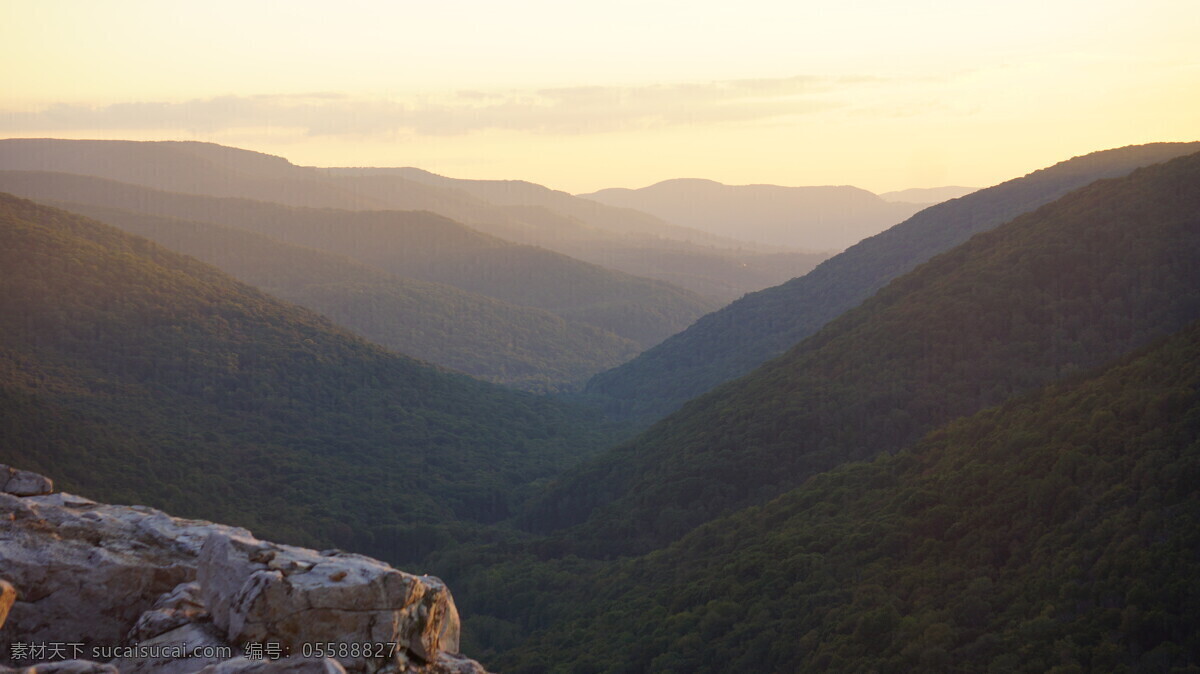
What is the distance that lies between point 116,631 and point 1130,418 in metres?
39.4

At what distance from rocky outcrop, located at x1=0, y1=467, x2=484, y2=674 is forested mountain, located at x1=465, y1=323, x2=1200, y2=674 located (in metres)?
21.9

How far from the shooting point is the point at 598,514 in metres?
76.6

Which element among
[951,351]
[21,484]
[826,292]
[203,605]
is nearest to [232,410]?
[951,351]

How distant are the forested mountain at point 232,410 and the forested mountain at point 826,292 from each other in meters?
20.2

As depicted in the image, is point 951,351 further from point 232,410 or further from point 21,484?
point 232,410

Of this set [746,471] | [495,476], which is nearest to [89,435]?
[495,476]

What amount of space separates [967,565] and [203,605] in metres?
31.4

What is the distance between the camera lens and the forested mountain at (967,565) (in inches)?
1166

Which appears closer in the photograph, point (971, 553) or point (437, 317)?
point (971, 553)

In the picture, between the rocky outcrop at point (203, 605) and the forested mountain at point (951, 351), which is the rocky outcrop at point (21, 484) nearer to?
the rocky outcrop at point (203, 605)

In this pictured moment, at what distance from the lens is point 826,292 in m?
133

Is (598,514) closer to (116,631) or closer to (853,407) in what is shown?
(853,407)

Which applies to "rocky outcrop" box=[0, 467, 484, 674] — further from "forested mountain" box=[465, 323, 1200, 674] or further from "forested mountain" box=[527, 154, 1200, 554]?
"forested mountain" box=[527, 154, 1200, 554]

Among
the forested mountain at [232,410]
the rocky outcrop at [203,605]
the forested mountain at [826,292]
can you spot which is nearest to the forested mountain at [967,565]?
the rocky outcrop at [203,605]
